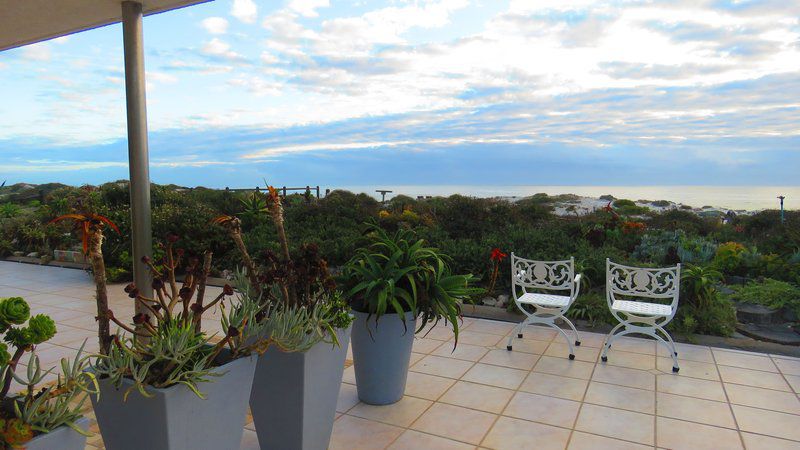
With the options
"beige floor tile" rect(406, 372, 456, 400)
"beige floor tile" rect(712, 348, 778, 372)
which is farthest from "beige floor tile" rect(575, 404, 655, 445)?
"beige floor tile" rect(712, 348, 778, 372)

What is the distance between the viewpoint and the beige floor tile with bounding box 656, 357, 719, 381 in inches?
145

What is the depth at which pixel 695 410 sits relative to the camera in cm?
312

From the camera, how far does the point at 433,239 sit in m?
7.15

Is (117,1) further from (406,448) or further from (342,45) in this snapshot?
(406,448)

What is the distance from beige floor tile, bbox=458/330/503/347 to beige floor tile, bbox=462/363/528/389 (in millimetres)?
540

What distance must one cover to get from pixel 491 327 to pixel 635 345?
48.6 inches

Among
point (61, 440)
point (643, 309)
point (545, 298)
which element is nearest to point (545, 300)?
point (545, 298)

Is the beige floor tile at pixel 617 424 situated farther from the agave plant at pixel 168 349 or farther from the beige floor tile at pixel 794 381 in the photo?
the agave plant at pixel 168 349

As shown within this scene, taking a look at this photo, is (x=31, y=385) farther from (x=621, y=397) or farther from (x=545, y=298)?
(x=545, y=298)

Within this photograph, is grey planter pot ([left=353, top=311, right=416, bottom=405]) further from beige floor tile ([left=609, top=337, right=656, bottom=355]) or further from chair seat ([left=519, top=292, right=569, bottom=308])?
beige floor tile ([left=609, top=337, right=656, bottom=355])

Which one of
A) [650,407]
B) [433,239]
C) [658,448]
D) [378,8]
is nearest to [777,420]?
[650,407]

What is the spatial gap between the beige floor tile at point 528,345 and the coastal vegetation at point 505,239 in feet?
2.54

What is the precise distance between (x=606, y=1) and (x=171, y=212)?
21.0 ft

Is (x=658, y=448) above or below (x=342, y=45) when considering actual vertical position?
below
